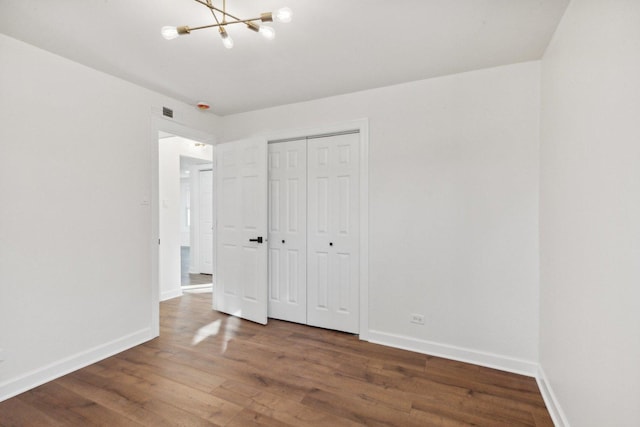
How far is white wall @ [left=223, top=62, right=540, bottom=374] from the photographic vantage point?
2.39 m

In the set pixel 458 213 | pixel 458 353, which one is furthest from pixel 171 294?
pixel 458 213

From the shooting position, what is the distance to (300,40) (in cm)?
210

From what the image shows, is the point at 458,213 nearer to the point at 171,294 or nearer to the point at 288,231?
the point at 288,231

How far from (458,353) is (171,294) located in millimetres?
3891

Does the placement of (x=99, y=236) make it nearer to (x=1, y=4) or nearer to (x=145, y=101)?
(x=145, y=101)

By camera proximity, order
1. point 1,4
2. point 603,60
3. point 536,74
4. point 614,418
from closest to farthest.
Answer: point 614,418 < point 603,60 < point 1,4 < point 536,74

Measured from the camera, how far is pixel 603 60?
50.9 inches

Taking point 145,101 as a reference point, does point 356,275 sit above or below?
below

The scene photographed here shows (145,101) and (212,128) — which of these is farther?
(212,128)

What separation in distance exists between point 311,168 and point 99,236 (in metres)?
2.11

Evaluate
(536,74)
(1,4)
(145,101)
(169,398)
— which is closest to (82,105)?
(145,101)

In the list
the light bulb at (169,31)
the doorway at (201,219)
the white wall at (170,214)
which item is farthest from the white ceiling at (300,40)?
the doorway at (201,219)

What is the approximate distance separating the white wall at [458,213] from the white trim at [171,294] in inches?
122

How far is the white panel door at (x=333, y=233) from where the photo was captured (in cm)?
312
